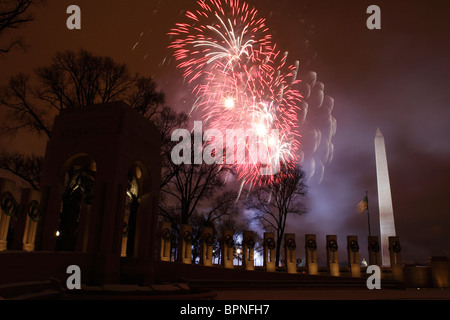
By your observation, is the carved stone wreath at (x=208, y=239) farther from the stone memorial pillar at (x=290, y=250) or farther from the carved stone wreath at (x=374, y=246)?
the carved stone wreath at (x=374, y=246)

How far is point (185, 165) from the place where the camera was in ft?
99.3

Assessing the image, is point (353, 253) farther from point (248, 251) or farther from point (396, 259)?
point (248, 251)

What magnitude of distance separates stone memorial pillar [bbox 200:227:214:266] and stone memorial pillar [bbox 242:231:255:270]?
2257 mm

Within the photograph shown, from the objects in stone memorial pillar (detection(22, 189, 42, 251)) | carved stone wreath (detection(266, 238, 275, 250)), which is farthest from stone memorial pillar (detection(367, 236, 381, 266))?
stone memorial pillar (detection(22, 189, 42, 251))

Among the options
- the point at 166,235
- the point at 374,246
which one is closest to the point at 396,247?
the point at 374,246

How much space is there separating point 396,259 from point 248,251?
408 inches

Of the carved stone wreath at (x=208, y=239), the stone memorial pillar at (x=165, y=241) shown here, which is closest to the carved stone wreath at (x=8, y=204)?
the stone memorial pillar at (x=165, y=241)

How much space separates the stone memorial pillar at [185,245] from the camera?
71.9 feet

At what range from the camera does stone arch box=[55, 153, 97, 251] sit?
16.4 m

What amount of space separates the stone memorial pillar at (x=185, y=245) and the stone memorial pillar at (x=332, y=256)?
933 centimetres

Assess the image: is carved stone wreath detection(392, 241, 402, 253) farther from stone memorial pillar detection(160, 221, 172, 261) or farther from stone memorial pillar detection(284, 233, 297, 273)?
stone memorial pillar detection(160, 221, 172, 261)

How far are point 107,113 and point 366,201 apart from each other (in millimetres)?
26919
